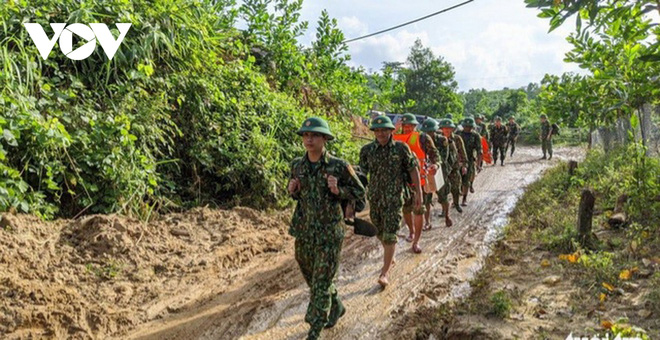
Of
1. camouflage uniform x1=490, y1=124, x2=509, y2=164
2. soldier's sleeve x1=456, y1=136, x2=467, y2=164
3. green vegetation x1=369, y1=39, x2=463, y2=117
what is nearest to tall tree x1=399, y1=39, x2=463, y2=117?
green vegetation x1=369, y1=39, x2=463, y2=117

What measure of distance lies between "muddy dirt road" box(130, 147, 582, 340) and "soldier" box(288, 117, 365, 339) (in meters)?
0.53

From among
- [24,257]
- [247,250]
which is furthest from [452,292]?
[24,257]

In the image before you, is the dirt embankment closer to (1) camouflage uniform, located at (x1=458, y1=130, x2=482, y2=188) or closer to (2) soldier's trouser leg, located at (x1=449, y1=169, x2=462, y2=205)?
(2) soldier's trouser leg, located at (x1=449, y1=169, x2=462, y2=205)

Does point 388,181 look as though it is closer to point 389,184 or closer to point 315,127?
point 389,184

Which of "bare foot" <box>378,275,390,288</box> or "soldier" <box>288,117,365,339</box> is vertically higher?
"soldier" <box>288,117,365,339</box>

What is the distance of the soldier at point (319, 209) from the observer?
3.87m

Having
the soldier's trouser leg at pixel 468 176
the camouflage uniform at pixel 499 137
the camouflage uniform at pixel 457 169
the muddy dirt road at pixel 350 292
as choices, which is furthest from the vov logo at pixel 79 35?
the camouflage uniform at pixel 499 137

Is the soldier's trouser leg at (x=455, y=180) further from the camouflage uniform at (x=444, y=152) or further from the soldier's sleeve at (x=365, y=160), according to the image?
the soldier's sleeve at (x=365, y=160)

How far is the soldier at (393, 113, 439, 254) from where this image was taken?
6.57 meters

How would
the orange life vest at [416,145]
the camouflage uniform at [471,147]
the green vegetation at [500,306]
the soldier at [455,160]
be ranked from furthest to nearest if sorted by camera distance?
the camouflage uniform at [471,147], the soldier at [455,160], the orange life vest at [416,145], the green vegetation at [500,306]

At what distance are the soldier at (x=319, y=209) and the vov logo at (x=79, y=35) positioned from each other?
13.0 ft

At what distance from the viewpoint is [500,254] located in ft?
20.7

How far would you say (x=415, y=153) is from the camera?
7051mm

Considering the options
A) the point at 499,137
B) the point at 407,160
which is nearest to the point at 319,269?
the point at 407,160
